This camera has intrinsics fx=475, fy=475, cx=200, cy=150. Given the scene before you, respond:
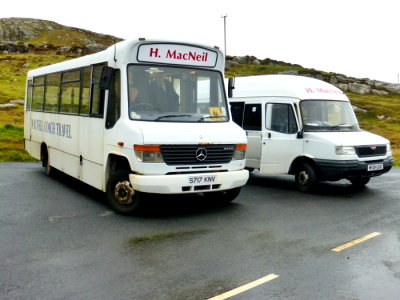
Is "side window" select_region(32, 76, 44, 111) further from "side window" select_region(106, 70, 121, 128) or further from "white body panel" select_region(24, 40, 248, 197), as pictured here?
"side window" select_region(106, 70, 121, 128)

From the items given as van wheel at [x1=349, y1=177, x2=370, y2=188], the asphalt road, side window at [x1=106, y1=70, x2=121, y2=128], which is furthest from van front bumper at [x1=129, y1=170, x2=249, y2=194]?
van wheel at [x1=349, y1=177, x2=370, y2=188]

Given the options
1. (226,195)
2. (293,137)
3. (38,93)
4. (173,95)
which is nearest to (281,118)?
(293,137)

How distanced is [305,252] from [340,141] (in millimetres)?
4691

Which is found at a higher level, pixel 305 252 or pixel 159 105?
pixel 159 105

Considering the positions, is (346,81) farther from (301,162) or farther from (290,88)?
(301,162)

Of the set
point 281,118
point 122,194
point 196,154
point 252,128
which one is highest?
point 281,118

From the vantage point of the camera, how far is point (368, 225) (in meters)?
7.84

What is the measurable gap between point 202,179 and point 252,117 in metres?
4.62

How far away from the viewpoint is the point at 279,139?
11.3m

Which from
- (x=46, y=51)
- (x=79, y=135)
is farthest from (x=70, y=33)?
(x=79, y=135)

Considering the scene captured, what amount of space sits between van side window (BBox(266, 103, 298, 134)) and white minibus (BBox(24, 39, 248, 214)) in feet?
9.07

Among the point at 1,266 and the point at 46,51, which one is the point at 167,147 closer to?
the point at 1,266

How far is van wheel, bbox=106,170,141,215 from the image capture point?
7.99 metres

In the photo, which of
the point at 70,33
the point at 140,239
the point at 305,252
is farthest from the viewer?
the point at 70,33
